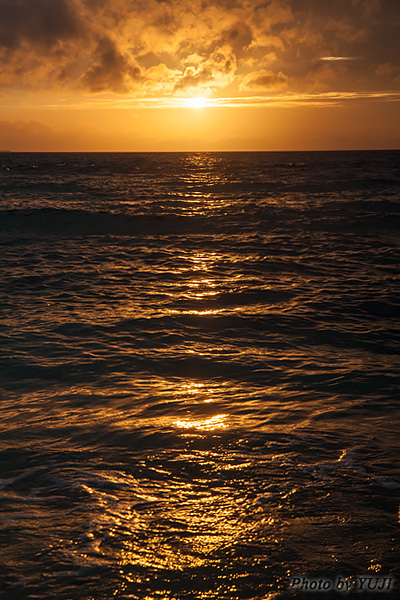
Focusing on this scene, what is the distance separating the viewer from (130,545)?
4.26m

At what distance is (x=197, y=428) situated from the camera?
6.49 m

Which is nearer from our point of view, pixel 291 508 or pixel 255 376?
pixel 291 508

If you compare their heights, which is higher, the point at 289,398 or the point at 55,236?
the point at 55,236

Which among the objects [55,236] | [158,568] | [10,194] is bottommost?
[158,568]

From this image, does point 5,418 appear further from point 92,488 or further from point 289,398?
point 289,398

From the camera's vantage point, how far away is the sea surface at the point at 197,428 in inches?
160

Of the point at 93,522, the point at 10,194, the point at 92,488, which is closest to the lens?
the point at 93,522

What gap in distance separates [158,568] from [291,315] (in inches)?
334

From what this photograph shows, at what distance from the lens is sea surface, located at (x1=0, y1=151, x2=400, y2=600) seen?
4.07m

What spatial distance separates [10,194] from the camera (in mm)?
39250

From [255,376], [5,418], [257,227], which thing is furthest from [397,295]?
[257,227]

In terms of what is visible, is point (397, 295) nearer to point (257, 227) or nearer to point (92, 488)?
point (92, 488)

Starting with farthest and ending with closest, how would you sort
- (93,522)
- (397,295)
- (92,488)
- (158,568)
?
(397,295) < (92,488) < (93,522) < (158,568)

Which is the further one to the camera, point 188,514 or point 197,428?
point 197,428
